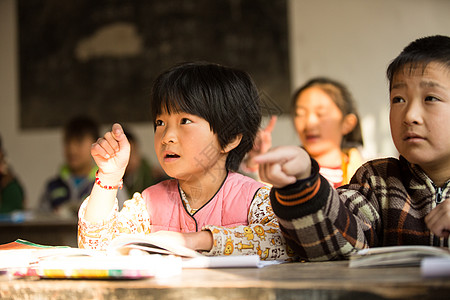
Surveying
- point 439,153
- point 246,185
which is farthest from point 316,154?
point 439,153

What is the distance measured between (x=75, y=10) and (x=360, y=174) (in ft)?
18.1

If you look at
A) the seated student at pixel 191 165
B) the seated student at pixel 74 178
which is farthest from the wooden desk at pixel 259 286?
the seated student at pixel 74 178

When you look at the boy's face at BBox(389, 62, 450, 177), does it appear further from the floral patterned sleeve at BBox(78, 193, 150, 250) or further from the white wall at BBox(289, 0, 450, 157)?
the white wall at BBox(289, 0, 450, 157)

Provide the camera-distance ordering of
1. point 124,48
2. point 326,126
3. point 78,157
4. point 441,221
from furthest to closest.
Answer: point 124,48, point 78,157, point 326,126, point 441,221

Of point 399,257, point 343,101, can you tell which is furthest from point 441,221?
point 343,101

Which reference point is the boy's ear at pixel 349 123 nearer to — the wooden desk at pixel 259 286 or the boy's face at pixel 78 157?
the wooden desk at pixel 259 286

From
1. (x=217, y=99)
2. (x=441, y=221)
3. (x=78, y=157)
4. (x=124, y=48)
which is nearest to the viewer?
(x=441, y=221)

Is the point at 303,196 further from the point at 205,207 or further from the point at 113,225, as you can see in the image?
the point at 113,225

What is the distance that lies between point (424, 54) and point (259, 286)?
2.21 ft

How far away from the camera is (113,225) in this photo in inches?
47.6

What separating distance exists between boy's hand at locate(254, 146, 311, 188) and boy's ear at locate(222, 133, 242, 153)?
425 mm

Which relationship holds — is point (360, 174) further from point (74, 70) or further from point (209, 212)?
point (74, 70)

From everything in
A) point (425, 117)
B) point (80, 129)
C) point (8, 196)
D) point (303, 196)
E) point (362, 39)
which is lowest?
point (8, 196)

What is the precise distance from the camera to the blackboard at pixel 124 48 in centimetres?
555
